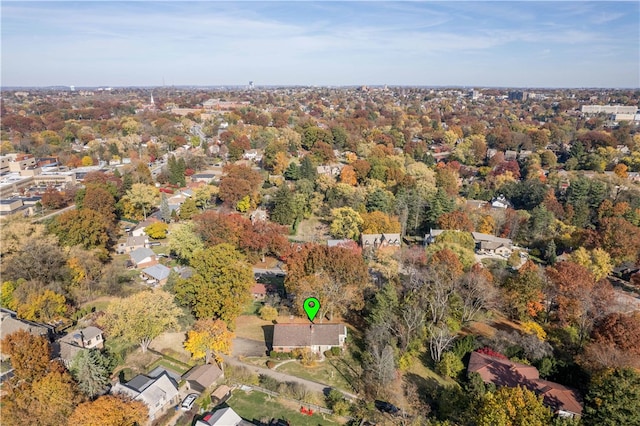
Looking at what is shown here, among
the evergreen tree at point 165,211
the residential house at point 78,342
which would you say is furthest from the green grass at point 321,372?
the evergreen tree at point 165,211

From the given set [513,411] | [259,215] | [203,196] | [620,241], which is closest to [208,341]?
[513,411]

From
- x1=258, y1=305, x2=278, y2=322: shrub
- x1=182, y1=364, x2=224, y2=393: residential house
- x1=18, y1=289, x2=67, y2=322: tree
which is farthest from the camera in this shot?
x1=258, y1=305, x2=278, y2=322: shrub

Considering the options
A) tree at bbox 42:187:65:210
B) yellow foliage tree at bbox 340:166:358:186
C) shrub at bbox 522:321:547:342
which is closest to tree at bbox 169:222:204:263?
tree at bbox 42:187:65:210

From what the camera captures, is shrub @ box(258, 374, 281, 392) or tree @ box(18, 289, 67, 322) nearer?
shrub @ box(258, 374, 281, 392)

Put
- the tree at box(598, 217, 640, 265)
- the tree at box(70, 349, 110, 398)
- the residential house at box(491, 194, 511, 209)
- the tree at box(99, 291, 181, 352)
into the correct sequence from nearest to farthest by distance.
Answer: the tree at box(70, 349, 110, 398) → the tree at box(99, 291, 181, 352) → the tree at box(598, 217, 640, 265) → the residential house at box(491, 194, 511, 209)

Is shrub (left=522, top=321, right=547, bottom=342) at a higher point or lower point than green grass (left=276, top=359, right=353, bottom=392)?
higher

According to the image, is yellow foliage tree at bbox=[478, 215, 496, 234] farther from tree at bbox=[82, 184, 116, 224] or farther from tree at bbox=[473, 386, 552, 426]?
tree at bbox=[82, 184, 116, 224]
